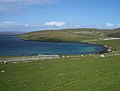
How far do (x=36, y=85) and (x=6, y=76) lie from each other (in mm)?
9576

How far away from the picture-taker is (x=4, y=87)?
32.8 meters

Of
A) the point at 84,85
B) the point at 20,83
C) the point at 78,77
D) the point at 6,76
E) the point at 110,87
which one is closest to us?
the point at 110,87

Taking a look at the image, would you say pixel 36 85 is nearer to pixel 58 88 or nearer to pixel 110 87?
pixel 58 88

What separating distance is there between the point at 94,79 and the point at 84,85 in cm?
384

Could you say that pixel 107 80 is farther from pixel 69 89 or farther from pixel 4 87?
pixel 4 87

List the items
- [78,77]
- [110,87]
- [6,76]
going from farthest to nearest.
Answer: [6,76] → [78,77] → [110,87]

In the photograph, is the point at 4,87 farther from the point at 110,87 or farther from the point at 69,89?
the point at 110,87

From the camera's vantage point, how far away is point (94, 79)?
3503 centimetres

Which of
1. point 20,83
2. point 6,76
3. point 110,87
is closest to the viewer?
point 110,87

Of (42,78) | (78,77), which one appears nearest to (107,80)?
(78,77)

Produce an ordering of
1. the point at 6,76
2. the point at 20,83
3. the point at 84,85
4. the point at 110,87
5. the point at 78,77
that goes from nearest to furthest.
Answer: the point at 110,87 < the point at 84,85 < the point at 20,83 < the point at 78,77 < the point at 6,76

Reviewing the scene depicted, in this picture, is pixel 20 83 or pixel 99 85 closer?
pixel 99 85

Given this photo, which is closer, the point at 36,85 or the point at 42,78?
the point at 36,85

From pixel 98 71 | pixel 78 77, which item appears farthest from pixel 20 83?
pixel 98 71
